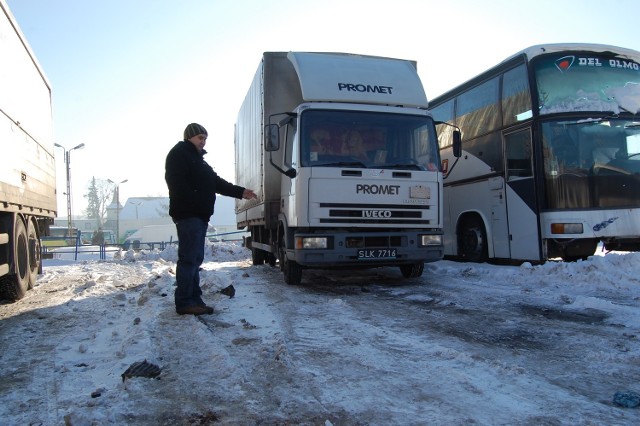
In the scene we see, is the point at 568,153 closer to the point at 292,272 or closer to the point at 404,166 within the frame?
the point at 404,166

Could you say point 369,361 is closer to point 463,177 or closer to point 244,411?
point 244,411

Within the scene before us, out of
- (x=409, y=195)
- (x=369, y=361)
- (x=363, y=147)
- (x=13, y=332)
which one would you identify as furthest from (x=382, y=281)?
(x=13, y=332)

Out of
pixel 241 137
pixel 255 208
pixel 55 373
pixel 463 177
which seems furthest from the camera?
pixel 241 137

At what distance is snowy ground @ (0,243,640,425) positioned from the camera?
2.64 m

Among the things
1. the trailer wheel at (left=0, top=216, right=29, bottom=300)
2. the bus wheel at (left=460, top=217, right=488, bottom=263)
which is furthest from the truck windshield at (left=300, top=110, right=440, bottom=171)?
the trailer wheel at (left=0, top=216, right=29, bottom=300)

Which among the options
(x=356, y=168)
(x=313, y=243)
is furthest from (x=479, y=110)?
(x=313, y=243)

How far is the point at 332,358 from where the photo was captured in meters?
3.61

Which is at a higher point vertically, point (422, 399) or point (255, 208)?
point (255, 208)

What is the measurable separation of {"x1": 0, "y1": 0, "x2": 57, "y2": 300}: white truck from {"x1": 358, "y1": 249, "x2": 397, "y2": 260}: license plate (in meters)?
4.80

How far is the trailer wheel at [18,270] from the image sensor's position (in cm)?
665

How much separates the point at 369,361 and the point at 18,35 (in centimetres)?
741

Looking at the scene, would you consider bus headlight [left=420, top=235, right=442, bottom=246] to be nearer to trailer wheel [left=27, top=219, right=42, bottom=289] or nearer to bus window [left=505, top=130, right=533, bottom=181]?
bus window [left=505, top=130, right=533, bottom=181]

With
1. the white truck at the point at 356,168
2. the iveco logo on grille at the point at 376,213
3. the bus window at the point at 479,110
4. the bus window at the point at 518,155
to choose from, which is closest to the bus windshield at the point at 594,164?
the bus window at the point at 518,155

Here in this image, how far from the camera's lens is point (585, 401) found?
2750mm
